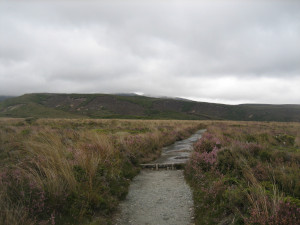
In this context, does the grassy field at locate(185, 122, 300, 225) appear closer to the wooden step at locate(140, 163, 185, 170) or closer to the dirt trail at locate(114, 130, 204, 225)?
the dirt trail at locate(114, 130, 204, 225)

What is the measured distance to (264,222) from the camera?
311 cm

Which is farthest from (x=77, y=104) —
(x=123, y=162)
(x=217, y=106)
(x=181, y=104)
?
(x=123, y=162)

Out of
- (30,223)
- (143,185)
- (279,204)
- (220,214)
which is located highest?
(279,204)

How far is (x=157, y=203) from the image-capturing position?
5.66 meters

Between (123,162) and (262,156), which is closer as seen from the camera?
(262,156)

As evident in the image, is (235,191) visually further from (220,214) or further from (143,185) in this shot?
(143,185)

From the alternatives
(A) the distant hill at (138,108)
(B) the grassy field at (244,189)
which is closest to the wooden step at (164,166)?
(B) the grassy field at (244,189)

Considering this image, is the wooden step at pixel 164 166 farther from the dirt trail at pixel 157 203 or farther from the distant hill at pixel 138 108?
the distant hill at pixel 138 108

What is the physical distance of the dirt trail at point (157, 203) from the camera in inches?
188

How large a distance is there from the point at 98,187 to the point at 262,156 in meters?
6.83

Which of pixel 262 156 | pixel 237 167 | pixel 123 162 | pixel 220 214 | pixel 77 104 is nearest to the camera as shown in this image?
pixel 220 214

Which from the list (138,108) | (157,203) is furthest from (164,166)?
(138,108)

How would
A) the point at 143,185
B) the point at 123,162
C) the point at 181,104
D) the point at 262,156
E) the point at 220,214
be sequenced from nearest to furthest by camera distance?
the point at 220,214, the point at 143,185, the point at 262,156, the point at 123,162, the point at 181,104

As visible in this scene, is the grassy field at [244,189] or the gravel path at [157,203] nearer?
the grassy field at [244,189]
